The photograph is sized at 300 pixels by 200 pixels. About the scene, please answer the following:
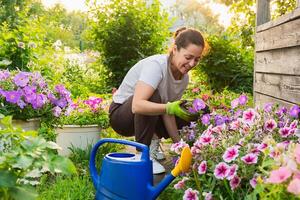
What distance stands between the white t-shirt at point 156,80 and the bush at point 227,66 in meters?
3.07

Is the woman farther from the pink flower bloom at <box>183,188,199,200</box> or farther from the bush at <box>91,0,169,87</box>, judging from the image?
the bush at <box>91,0,169,87</box>

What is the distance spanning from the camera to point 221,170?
60.1 inches

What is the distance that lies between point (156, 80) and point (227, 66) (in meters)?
3.54

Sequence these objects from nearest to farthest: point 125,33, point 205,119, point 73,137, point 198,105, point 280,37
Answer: point 205,119, point 198,105, point 280,37, point 73,137, point 125,33

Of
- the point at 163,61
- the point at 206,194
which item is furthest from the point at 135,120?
the point at 206,194

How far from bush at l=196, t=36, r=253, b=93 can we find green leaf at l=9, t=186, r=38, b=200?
4.93m

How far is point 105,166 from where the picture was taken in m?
1.90

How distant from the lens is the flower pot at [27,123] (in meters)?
2.41

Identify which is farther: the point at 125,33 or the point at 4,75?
the point at 125,33

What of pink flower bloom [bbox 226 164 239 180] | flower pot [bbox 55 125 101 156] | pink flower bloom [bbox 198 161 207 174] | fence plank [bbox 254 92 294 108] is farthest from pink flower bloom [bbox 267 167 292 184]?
flower pot [bbox 55 125 101 156]

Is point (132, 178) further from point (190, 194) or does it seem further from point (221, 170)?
point (221, 170)

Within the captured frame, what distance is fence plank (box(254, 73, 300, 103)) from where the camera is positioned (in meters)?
2.57

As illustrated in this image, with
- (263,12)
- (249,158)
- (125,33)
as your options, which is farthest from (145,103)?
(125,33)

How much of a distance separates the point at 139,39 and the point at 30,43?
10.2 feet
